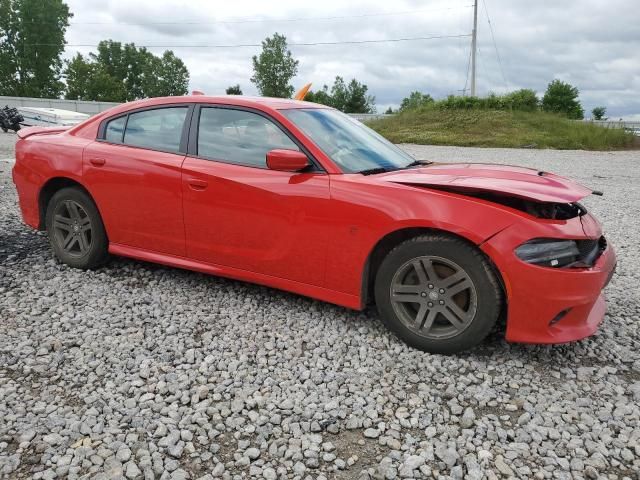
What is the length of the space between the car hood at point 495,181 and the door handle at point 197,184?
4.07 feet

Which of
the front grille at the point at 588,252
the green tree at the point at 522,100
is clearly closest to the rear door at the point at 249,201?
the front grille at the point at 588,252

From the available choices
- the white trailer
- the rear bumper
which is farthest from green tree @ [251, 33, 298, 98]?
the rear bumper

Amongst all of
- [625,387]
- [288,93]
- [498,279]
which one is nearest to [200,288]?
[498,279]

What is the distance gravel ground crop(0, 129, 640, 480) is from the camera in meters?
2.27

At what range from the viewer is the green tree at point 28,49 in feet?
181

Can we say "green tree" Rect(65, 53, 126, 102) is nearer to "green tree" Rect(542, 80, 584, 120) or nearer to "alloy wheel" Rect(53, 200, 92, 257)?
"green tree" Rect(542, 80, 584, 120)

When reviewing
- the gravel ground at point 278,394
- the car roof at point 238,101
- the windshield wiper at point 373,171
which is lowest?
the gravel ground at point 278,394

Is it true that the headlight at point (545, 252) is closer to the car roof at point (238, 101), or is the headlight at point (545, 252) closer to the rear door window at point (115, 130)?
the car roof at point (238, 101)

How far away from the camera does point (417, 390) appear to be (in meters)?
2.84

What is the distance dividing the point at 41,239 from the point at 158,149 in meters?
2.21

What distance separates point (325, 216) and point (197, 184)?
1.05m

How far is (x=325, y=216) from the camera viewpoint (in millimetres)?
3332

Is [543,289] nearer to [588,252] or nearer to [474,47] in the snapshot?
[588,252]

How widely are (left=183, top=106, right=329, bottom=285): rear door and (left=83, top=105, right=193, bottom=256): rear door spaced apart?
13 centimetres
